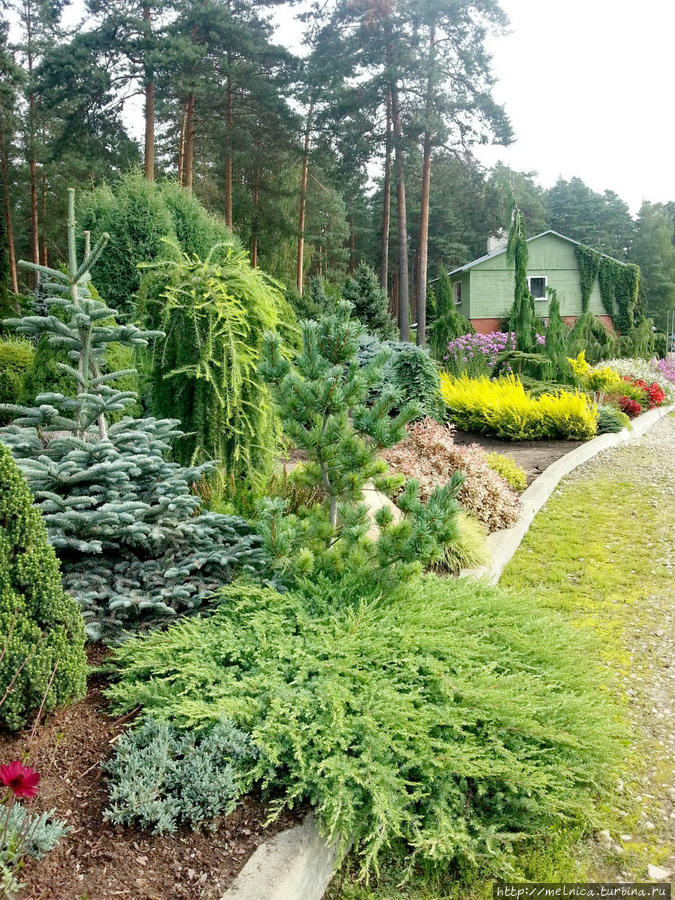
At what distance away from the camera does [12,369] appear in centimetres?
909

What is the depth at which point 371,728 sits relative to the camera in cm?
218

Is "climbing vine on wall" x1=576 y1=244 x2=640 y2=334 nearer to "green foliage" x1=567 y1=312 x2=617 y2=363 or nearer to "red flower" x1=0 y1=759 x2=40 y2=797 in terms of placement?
"green foliage" x1=567 y1=312 x2=617 y2=363

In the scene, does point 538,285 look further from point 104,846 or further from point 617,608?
point 104,846

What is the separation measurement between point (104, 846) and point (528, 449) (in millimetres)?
8048

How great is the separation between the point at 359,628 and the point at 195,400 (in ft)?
7.28

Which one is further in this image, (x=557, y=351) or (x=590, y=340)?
(x=590, y=340)

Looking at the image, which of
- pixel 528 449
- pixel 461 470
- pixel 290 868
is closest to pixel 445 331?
pixel 528 449

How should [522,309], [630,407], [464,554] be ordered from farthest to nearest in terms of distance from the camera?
[522,309], [630,407], [464,554]

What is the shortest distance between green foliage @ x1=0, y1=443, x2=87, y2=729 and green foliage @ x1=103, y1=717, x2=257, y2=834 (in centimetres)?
35

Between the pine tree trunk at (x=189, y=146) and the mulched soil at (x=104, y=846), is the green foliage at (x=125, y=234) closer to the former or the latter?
the mulched soil at (x=104, y=846)

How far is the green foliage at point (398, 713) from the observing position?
2.08 m

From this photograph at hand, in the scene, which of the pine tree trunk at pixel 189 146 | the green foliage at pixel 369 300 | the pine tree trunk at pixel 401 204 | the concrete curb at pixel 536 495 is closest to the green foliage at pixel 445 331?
the pine tree trunk at pixel 401 204

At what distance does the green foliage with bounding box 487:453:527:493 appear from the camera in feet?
22.1

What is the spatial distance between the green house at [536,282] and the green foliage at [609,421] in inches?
684
